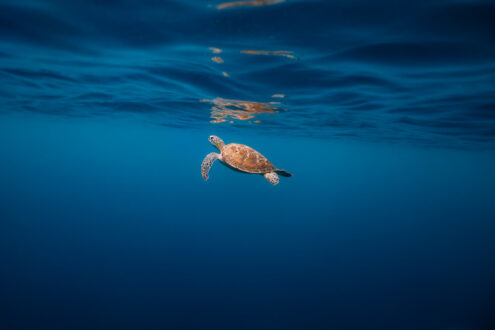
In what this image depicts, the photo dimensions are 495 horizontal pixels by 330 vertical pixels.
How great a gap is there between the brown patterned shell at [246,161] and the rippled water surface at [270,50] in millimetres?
3165

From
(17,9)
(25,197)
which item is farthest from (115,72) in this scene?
(25,197)

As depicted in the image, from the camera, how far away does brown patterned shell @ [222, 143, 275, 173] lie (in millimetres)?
8633

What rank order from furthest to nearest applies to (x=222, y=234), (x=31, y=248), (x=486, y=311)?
(x=222, y=234) < (x=31, y=248) < (x=486, y=311)

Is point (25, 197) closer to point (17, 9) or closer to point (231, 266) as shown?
point (231, 266)

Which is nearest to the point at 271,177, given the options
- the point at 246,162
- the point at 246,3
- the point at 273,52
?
the point at 246,162

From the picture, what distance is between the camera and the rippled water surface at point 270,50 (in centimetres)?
490

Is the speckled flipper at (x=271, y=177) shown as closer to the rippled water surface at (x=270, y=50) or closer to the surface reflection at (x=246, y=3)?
the rippled water surface at (x=270, y=50)

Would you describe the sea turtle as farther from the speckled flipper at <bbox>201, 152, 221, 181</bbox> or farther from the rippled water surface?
the rippled water surface

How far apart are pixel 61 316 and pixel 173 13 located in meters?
17.1

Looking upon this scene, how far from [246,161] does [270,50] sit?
399 centimetres

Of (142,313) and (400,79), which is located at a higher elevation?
(400,79)

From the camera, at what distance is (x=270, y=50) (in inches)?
263

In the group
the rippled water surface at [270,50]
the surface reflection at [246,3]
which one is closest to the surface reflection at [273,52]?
the rippled water surface at [270,50]

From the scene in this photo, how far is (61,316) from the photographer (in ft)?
41.5
